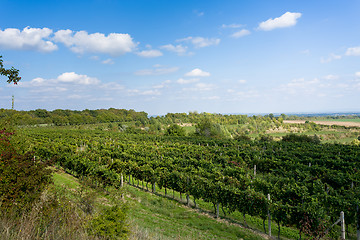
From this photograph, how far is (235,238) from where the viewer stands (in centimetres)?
884

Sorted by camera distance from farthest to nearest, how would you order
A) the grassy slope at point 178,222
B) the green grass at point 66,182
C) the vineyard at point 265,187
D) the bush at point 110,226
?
the green grass at point 66,182
the vineyard at point 265,187
the grassy slope at point 178,222
the bush at point 110,226

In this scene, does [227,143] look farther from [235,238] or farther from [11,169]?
[11,169]

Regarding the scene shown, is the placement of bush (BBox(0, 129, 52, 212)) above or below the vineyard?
above

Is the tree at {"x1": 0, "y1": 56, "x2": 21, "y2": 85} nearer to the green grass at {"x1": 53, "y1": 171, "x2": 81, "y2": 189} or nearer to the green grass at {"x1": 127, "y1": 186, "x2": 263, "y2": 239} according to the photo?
the green grass at {"x1": 127, "y1": 186, "x2": 263, "y2": 239}

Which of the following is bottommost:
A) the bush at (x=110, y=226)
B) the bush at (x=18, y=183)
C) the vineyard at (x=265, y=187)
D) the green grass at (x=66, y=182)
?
the green grass at (x=66, y=182)

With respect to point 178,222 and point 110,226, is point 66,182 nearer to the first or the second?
point 178,222

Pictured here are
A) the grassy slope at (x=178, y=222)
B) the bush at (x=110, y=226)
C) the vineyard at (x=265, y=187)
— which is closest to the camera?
the bush at (x=110, y=226)

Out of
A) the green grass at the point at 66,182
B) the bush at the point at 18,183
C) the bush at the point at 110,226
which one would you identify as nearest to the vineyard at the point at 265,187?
the green grass at the point at 66,182

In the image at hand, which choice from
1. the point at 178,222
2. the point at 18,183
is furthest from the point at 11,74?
the point at 178,222

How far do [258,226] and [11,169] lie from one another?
11544 millimetres

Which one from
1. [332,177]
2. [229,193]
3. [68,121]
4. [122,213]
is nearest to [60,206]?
[122,213]

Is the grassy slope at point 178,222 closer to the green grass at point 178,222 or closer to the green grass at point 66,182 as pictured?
the green grass at point 178,222

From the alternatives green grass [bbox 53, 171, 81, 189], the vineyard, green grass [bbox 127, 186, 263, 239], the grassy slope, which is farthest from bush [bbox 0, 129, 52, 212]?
green grass [bbox 53, 171, 81, 189]

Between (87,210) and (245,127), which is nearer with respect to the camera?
(87,210)
